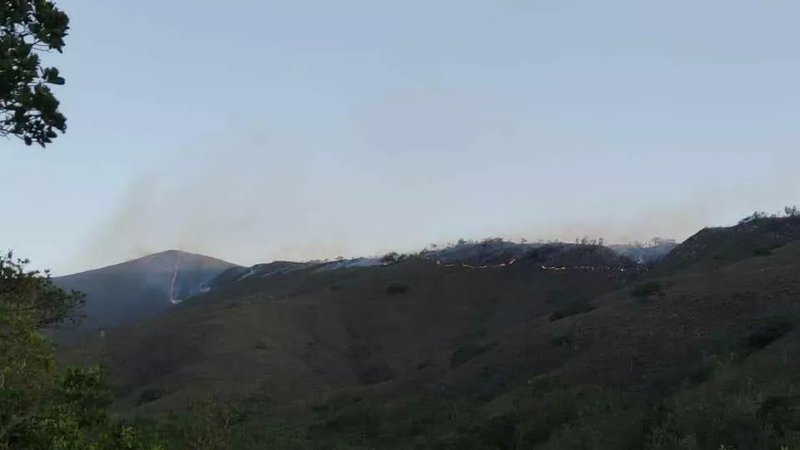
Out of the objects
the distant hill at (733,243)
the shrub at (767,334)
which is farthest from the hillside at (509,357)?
the distant hill at (733,243)

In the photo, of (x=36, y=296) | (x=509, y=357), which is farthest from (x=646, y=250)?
(x=36, y=296)

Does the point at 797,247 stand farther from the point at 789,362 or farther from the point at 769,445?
the point at 769,445

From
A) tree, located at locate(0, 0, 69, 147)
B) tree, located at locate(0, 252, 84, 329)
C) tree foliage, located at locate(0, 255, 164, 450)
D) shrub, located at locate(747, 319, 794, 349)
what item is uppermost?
tree, located at locate(0, 0, 69, 147)

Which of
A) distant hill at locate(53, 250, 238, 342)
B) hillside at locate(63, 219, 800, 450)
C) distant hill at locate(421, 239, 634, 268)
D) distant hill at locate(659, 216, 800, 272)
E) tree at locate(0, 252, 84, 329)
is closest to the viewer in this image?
tree at locate(0, 252, 84, 329)

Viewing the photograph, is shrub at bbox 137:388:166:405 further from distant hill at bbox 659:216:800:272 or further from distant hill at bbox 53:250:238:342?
distant hill at bbox 53:250:238:342

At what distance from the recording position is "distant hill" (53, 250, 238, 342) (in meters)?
125

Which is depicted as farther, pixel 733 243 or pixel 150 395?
pixel 733 243

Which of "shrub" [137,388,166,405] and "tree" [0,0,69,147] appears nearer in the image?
"tree" [0,0,69,147]

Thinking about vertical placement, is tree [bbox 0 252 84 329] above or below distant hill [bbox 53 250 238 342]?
below

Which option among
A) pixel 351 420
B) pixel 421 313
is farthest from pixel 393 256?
pixel 351 420

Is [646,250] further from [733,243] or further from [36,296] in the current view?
[36,296]

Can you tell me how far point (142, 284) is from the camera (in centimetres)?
14025

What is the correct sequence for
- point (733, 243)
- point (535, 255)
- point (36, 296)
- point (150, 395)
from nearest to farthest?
point (36, 296), point (150, 395), point (733, 243), point (535, 255)

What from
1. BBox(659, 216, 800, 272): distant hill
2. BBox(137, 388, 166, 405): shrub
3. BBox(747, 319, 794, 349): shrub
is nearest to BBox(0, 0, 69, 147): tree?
BBox(747, 319, 794, 349): shrub
